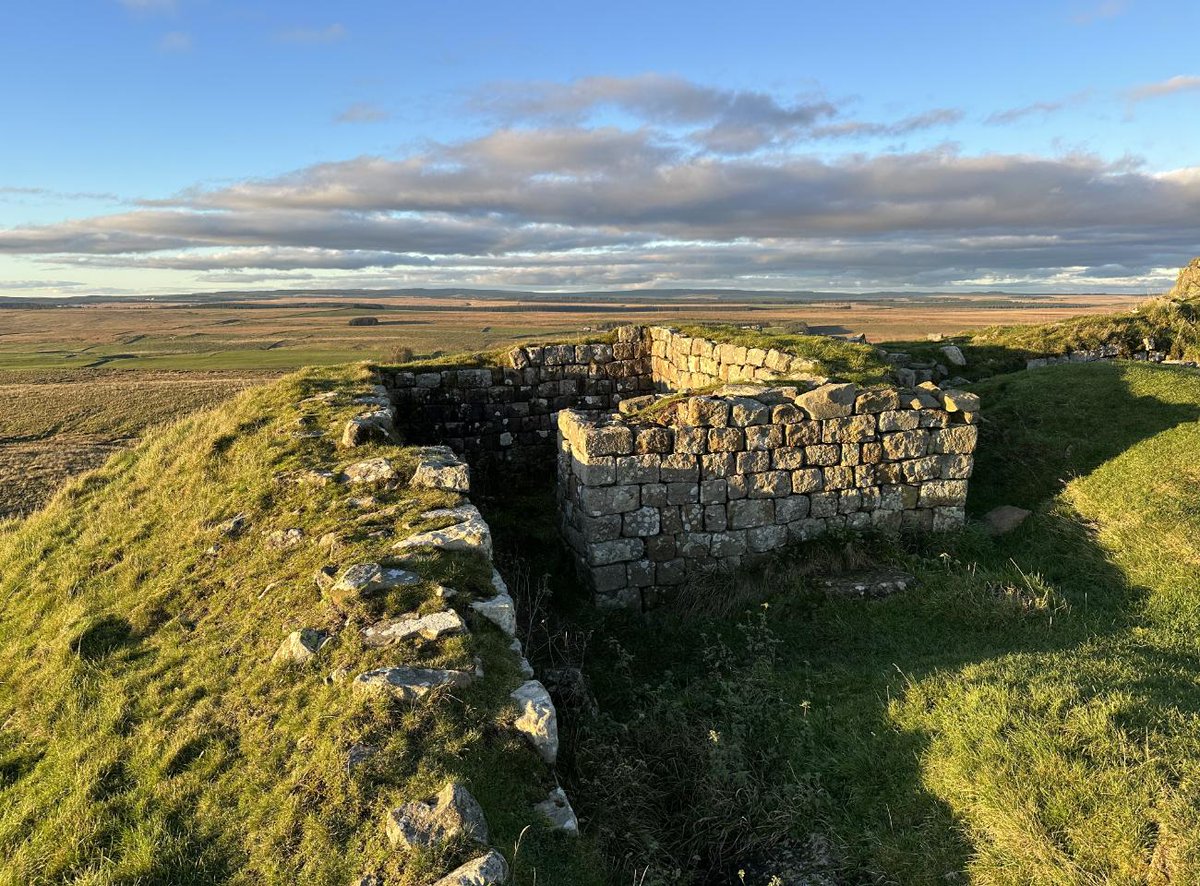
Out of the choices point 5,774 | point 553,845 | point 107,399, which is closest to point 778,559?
point 553,845

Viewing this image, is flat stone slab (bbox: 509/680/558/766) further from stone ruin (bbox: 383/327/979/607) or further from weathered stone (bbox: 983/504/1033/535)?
weathered stone (bbox: 983/504/1033/535)

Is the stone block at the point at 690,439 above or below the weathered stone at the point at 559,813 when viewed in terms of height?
above

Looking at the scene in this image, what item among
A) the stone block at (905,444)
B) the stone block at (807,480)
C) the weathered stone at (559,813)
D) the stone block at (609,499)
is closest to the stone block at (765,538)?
the stone block at (807,480)

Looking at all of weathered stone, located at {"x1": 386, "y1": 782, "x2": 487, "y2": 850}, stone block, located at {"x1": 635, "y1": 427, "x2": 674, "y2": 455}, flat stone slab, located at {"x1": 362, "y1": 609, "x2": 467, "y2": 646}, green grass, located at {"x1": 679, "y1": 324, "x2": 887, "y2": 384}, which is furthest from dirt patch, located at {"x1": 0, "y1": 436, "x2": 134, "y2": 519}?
weathered stone, located at {"x1": 386, "y1": 782, "x2": 487, "y2": 850}

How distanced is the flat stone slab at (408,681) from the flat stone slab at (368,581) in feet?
2.98

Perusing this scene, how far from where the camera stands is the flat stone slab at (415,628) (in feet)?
15.3

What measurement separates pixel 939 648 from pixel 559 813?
3994mm

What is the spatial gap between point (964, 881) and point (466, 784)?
269 centimetres

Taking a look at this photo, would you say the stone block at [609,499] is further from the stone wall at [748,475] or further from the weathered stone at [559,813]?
the weathered stone at [559,813]

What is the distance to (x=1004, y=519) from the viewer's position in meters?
8.59

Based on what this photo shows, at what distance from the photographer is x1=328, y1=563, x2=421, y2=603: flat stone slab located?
5.18 meters

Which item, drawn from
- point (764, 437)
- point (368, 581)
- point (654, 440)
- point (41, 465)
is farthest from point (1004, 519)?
point (41, 465)

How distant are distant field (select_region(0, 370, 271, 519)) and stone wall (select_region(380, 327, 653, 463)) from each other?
1109cm

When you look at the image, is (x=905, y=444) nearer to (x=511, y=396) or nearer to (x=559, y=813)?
(x=559, y=813)
